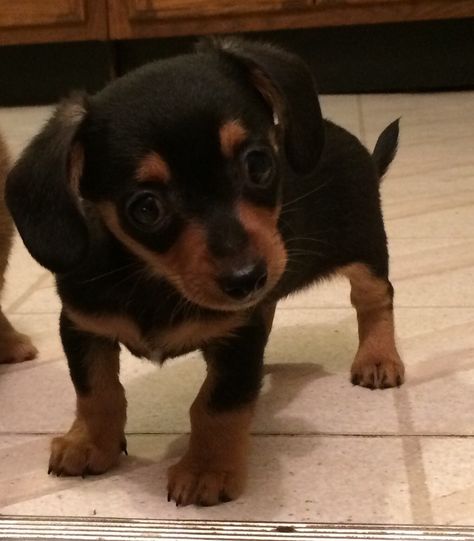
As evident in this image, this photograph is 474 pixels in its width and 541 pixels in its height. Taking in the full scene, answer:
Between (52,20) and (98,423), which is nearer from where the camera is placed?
(98,423)

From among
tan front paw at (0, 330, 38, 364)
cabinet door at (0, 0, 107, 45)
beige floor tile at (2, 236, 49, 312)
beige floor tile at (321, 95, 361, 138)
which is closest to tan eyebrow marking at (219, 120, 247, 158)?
tan front paw at (0, 330, 38, 364)

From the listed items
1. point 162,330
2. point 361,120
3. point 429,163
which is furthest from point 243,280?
point 361,120

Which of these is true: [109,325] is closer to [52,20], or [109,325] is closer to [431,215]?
[431,215]

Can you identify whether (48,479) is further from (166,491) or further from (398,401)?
(398,401)

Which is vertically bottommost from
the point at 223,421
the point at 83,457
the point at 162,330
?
the point at 83,457

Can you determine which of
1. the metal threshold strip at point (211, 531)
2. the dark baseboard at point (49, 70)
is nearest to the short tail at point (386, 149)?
the metal threshold strip at point (211, 531)

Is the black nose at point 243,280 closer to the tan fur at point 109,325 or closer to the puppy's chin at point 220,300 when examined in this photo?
the puppy's chin at point 220,300

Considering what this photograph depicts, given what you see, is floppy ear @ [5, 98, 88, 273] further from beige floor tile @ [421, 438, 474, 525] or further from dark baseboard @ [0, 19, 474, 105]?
dark baseboard @ [0, 19, 474, 105]

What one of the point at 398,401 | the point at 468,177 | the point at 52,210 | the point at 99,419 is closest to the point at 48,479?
the point at 99,419
